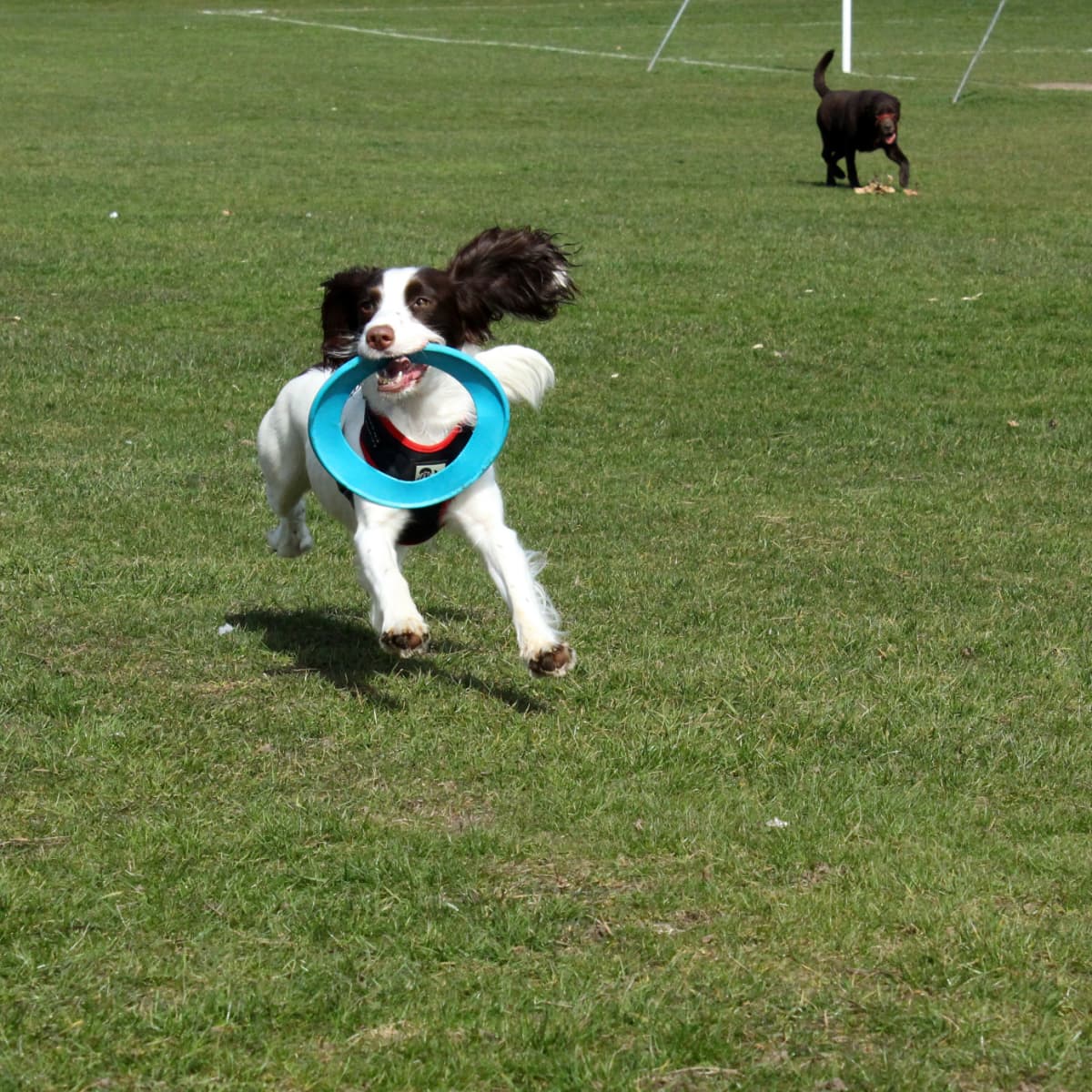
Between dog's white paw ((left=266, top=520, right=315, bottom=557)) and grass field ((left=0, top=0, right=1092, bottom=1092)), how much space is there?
199 mm

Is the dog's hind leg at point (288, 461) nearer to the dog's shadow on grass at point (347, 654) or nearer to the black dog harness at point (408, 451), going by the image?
the dog's shadow on grass at point (347, 654)

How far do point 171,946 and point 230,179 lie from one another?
16.5 metres

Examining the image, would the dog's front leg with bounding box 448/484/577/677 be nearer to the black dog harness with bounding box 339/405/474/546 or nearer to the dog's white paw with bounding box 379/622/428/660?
the black dog harness with bounding box 339/405/474/546

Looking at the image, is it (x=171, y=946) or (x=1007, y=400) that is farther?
(x=1007, y=400)

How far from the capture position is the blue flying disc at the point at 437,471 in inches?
212

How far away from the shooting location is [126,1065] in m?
3.37

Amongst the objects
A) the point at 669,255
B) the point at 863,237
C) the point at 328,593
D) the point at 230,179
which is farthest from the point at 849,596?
the point at 230,179

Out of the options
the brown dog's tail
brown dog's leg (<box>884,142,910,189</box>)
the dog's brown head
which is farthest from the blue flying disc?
the brown dog's tail

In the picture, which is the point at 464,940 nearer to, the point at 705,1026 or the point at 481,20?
the point at 705,1026

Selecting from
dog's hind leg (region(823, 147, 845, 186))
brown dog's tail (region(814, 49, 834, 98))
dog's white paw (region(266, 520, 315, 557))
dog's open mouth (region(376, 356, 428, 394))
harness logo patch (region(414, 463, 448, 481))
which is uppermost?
dog's open mouth (region(376, 356, 428, 394))

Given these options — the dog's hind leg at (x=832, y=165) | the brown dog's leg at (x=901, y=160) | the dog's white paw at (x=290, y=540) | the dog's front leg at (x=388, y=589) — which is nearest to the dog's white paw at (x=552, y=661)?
the dog's front leg at (x=388, y=589)

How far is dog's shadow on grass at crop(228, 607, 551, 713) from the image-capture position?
5594 millimetres

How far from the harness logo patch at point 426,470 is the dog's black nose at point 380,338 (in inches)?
18.3

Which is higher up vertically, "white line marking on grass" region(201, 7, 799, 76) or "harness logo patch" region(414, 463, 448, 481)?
"harness logo patch" region(414, 463, 448, 481)
